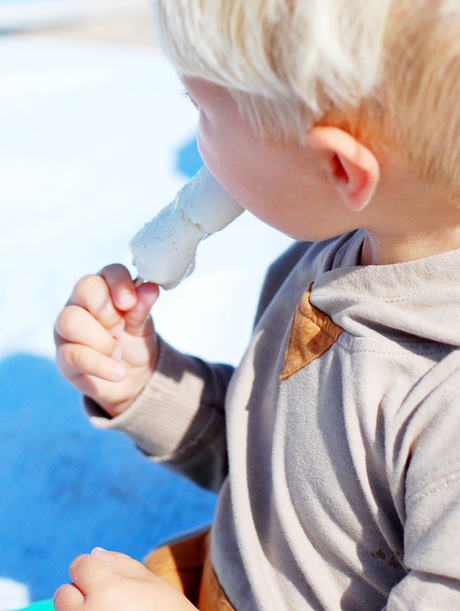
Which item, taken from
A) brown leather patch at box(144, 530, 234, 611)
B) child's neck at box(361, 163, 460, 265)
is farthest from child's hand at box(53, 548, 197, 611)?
child's neck at box(361, 163, 460, 265)

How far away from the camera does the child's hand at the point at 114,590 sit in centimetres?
59

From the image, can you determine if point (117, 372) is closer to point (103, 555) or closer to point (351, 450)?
point (103, 555)

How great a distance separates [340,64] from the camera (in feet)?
1.36

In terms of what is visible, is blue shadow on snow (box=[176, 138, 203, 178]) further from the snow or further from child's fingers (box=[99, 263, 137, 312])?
child's fingers (box=[99, 263, 137, 312])

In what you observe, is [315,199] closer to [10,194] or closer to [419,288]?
[419,288]

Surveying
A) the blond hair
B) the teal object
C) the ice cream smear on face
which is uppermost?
the blond hair

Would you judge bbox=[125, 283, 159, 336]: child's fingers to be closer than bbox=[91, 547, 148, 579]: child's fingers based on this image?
No

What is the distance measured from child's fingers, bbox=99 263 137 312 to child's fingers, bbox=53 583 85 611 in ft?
0.99

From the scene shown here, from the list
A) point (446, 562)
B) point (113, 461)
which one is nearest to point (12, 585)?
point (113, 461)

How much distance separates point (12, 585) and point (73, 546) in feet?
0.32

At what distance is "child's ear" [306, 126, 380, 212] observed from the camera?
0.45 meters

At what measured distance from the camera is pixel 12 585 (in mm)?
927

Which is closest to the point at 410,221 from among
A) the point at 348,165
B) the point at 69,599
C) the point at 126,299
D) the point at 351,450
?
the point at 348,165

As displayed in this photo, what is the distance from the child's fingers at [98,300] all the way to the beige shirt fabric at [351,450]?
16 cm
